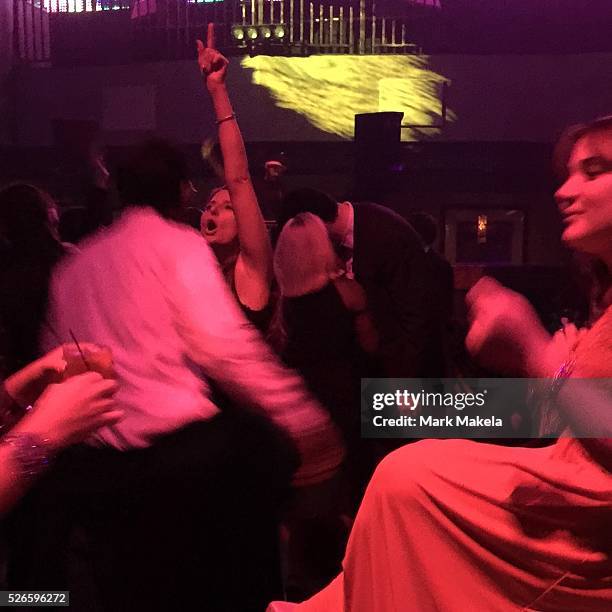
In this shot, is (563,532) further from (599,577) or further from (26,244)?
(26,244)

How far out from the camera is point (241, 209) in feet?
4.59

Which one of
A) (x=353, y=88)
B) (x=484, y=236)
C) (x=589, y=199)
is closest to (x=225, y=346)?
(x=589, y=199)

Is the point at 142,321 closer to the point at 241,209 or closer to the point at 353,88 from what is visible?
the point at 241,209

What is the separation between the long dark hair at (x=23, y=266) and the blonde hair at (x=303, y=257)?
1.63 ft

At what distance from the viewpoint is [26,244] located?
1.67 m

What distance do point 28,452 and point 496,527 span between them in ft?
1.81

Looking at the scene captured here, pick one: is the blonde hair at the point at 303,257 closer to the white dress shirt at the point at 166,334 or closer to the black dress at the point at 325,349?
the black dress at the point at 325,349

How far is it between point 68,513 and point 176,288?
0.39 meters

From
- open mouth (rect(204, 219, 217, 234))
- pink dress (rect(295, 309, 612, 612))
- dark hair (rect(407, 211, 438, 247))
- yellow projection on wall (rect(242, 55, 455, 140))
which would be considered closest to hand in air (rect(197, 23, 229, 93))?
open mouth (rect(204, 219, 217, 234))

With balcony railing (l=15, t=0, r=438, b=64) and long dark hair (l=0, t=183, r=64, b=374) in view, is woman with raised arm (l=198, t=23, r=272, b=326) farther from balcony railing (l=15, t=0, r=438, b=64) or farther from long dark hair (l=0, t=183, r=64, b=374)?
balcony railing (l=15, t=0, r=438, b=64)

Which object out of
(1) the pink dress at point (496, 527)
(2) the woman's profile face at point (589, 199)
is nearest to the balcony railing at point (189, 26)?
(2) the woman's profile face at point (589, 199)

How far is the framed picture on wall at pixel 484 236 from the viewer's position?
3.08m

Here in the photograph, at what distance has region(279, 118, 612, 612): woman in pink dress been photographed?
36.2 inches

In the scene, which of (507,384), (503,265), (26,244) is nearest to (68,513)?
(26,244)
